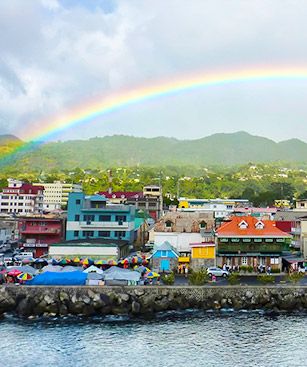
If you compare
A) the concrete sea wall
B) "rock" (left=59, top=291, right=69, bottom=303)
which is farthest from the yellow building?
"rock" (left=59, top=291, right=69, bottom=303)

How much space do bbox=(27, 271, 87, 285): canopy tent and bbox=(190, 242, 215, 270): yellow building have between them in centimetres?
1001

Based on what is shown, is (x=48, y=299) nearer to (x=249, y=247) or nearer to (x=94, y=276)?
(x=94, y=276)

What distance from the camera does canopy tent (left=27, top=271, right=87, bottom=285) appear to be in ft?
94.8

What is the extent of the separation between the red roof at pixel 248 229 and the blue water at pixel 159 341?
393 inches

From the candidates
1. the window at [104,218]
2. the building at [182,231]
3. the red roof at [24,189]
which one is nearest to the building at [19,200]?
the red roof at [24,189]

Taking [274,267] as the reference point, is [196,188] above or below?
above

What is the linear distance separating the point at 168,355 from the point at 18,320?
9252mm

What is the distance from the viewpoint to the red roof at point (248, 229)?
3638cm

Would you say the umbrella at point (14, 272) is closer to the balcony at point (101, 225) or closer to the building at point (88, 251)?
the building at point (88, 251)

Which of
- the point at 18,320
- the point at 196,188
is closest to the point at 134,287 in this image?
the point at 18,320

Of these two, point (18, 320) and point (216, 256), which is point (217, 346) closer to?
point (18, 320)

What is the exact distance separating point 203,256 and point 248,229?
3.99 m

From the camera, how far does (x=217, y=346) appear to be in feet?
71.4

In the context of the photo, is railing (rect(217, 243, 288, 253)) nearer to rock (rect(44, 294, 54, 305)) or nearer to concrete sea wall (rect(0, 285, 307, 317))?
concrete sea wall (rect(0, 285, 307, 317))
